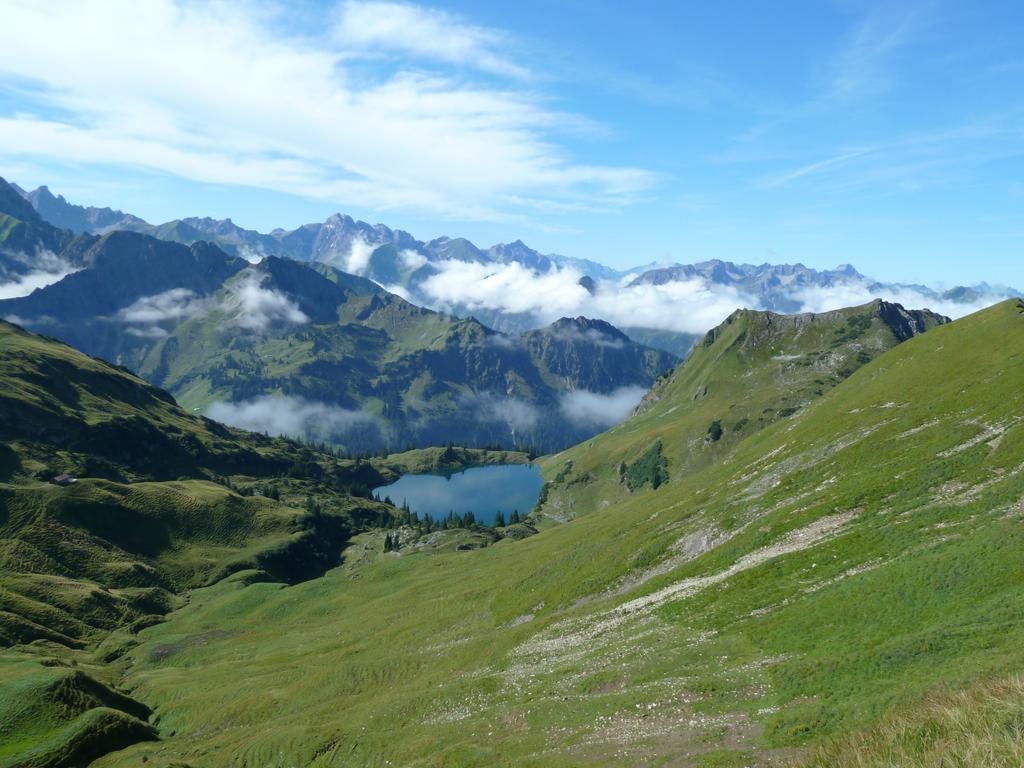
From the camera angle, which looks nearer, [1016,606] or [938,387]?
[1016,606]

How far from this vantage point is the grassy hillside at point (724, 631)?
35.6 meters

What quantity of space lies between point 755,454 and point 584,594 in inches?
1945

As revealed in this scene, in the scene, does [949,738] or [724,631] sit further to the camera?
[724,631]

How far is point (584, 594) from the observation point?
82.9 meters

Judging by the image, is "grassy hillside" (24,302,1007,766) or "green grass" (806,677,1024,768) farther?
"grassy hillside" (24,302,1007,766)

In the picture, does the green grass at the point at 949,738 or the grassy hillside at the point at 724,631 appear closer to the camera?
the green grass at the point at 949,738

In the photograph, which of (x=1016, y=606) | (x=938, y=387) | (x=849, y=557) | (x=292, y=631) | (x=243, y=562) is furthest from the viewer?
(x=243, y=562)

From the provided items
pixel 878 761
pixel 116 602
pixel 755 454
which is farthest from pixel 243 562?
pixel 878 761

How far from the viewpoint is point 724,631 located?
50.7 m

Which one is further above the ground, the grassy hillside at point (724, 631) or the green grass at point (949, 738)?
the green grass at point (949, 738)

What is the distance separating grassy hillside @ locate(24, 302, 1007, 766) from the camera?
35594mm

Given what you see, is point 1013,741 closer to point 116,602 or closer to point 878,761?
point 878,761

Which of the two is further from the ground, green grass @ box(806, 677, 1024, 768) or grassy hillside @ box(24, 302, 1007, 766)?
green grass @ box(806, 677, 1024, 768)

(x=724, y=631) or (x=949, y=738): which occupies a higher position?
(x=949, y=738)
